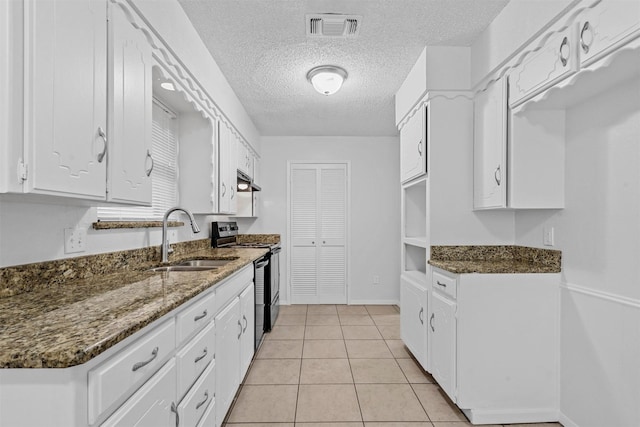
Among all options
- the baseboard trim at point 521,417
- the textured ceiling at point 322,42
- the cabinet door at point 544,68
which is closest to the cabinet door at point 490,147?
the cabinet door at point 544,68

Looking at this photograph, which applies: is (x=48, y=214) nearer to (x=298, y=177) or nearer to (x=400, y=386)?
(x=400, y=386)

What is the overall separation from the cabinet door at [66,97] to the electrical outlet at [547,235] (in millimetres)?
2476

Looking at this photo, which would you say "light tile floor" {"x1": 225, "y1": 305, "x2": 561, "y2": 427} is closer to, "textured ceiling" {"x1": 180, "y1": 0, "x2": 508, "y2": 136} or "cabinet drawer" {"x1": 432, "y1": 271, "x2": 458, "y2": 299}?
"cabinet drawer" {"x1": 432, "y1": 271, "x2": 458, "y2": 299}

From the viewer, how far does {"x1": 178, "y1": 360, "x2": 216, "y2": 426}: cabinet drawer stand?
4.51ft

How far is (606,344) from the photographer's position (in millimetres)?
1761

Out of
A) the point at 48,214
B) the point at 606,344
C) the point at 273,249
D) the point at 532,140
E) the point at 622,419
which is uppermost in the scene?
the point at 532,140

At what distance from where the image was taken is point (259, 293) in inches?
128

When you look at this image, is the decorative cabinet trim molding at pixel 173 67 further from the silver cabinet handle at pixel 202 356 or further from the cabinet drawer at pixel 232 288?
the silver cabinet handle at pixel 202 356

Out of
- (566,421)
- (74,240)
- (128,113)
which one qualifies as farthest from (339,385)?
(128,113)

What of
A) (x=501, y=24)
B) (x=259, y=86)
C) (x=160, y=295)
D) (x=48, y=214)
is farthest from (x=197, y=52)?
(x=501, y=24)

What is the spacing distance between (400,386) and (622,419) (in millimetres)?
1258

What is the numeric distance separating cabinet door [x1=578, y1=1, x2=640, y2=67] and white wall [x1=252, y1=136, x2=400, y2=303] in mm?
3521

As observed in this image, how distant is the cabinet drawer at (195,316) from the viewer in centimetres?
135

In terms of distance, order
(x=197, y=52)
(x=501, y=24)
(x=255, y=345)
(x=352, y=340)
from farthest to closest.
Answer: (x=352, y=340), (x=255, y=345), (x=197, y=52), (x=501, y=24)
